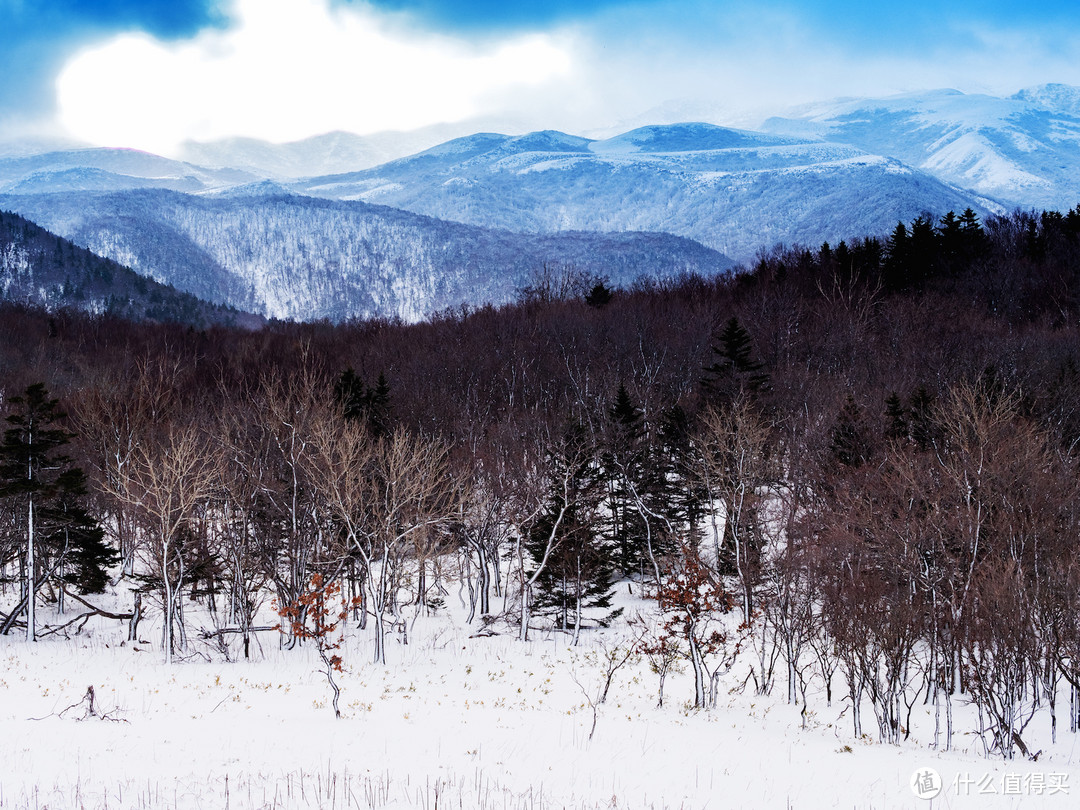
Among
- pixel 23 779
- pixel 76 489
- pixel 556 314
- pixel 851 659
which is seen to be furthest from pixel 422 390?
pixel 23 779

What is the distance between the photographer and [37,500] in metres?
28.0

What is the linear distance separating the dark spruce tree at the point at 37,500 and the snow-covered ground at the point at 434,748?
14.5ft

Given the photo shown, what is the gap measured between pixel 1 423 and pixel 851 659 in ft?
152

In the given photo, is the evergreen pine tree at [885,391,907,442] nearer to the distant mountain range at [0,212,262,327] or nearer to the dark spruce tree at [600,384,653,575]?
the dark spruce tree at [600,384,653,575]

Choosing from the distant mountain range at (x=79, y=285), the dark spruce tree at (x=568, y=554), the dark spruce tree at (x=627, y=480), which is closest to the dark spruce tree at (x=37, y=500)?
the dark spruce tree at (x=568, y=554)

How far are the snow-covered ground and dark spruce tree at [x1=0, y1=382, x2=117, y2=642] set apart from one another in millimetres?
4405

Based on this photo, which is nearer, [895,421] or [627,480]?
[895,421]

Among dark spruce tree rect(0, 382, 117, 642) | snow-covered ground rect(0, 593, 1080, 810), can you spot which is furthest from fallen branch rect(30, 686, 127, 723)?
dark spruce tree rect(0, 382, 117, 642)

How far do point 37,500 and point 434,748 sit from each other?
21665 millimetres

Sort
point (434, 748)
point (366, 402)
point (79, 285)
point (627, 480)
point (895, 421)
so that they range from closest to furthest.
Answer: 1. point (434, 748)
2. point (895, 421)
3. point (627, 480)
4. point (366, 402)
5. point (79, 285)

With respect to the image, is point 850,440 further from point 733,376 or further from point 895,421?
point 733,376

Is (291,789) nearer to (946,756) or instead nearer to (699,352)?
(946,756)

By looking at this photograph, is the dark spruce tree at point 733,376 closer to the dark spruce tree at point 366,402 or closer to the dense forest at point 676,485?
the dense forest at point 676,485

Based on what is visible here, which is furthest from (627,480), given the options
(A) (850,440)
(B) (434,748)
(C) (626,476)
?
(B) (434,748)
